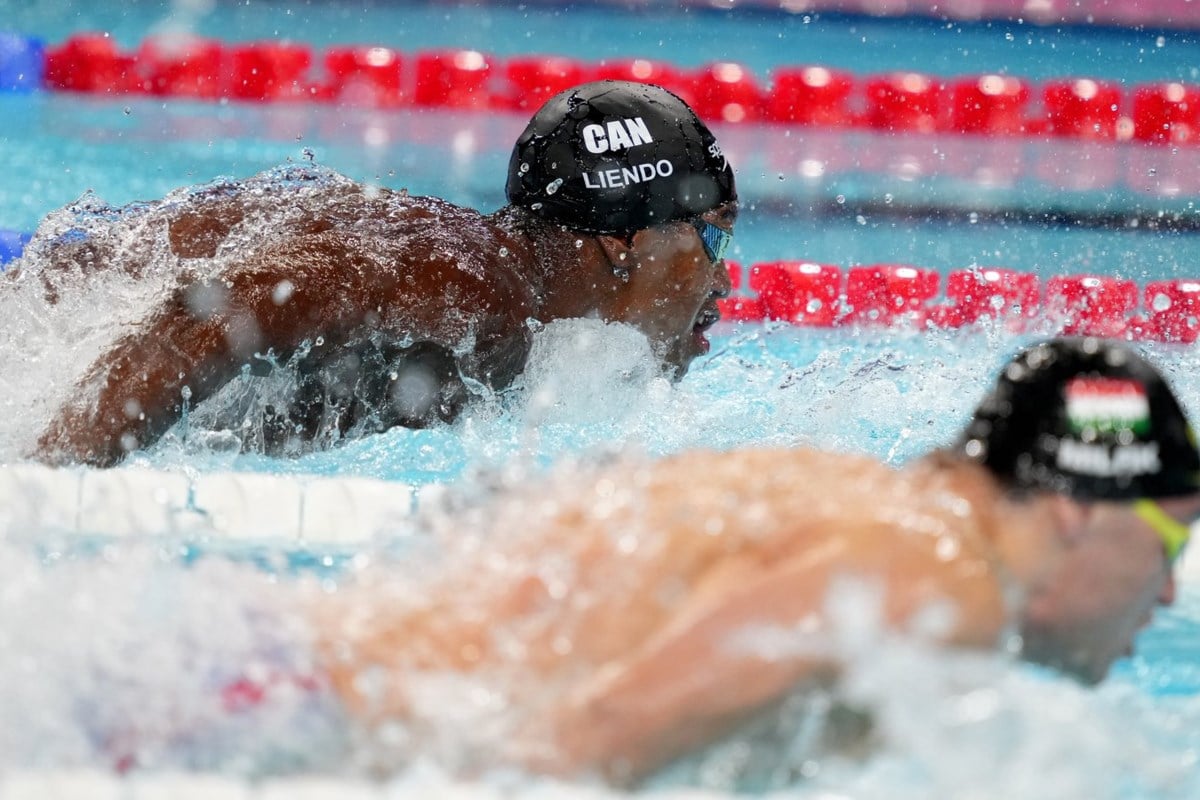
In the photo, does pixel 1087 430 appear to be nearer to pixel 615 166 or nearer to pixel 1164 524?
pixel 1164 524

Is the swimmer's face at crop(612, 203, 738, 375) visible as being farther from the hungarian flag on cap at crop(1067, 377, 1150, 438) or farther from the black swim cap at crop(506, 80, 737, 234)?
the hungarian flag on cap at crop(1067, 377, 1150, 438)

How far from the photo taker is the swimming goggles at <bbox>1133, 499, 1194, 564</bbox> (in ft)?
4.90

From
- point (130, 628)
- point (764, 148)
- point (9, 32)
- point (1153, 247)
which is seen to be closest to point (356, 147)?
point (764, 148)

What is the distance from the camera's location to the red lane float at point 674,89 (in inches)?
276

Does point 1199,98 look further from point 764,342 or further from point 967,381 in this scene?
point 967,381

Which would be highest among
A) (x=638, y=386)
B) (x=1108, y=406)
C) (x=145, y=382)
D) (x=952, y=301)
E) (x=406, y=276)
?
(x=1108, y=406)

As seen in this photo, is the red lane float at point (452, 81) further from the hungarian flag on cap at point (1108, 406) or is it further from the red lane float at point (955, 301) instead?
the hungarian flag on cap at point (1108, 406)

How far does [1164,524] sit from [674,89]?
18.8ft

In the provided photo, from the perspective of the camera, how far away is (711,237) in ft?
9.91

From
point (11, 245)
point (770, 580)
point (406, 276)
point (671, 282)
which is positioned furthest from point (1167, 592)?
point (11, 245)

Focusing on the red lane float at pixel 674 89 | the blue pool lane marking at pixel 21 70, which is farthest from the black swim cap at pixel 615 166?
the blue pool lane marking at pixel 21 70

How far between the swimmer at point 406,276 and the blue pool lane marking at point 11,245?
6.33 feet

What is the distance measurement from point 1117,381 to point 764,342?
3.37 m

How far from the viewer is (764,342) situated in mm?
4887
